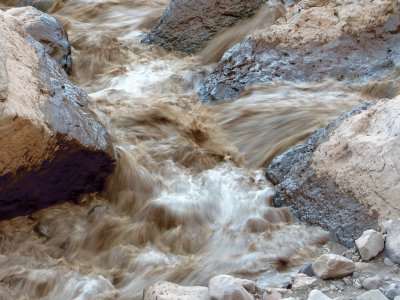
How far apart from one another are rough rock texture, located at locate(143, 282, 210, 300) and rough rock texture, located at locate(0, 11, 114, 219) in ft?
4.37

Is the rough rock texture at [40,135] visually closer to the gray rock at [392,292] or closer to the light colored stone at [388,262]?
the light colored stone at [388,262]

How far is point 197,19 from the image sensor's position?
23.5 ft

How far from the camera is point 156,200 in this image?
15.1ft

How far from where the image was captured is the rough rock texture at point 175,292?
2.98 metres

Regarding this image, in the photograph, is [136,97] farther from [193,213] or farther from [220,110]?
[193,213]

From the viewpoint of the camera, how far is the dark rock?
19.4 ft

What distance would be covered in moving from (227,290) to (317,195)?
5.03 ft

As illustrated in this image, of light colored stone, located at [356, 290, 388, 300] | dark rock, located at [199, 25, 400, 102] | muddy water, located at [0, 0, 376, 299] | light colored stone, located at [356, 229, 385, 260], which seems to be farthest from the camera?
dark rock, located at [199, 25, 400, 102]

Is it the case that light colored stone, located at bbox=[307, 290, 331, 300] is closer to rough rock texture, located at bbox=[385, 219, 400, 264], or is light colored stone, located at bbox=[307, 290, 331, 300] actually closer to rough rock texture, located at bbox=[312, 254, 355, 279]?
rough rock texture, located at bbox=[312, 254, 355, 279]

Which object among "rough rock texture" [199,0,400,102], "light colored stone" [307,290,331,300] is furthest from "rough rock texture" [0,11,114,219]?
"light colored stone" [307,290,331,300]

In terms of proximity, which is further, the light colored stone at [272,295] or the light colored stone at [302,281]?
the light colored stone at [302,281]

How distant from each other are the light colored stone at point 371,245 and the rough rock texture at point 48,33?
398cm

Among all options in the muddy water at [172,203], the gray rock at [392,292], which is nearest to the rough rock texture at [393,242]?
the gray rock at [392,292]

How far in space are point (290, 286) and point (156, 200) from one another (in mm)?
1563
